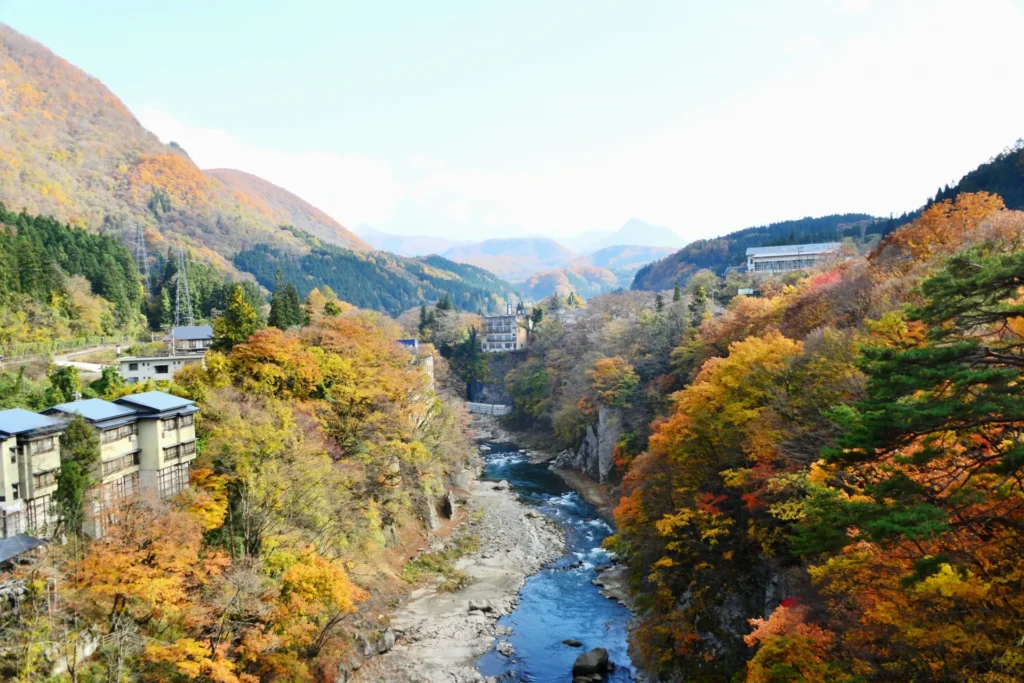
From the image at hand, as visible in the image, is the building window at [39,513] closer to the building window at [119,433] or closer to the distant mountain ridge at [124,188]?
the building window at [119,433]

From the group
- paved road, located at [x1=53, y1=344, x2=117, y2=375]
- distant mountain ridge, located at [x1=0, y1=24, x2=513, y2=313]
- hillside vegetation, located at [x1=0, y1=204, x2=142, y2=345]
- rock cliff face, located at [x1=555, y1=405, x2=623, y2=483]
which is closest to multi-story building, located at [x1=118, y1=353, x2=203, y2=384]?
paved road, located at [x1=53, y1=344, x2=117, y2=375]

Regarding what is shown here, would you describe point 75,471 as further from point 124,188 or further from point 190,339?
point 124,188

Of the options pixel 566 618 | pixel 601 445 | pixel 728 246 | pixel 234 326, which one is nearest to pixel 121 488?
pixel 234 326

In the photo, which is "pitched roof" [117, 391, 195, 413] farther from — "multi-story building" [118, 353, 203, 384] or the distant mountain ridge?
the distant mountain ridge

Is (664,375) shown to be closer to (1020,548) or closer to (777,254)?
(1020,548)

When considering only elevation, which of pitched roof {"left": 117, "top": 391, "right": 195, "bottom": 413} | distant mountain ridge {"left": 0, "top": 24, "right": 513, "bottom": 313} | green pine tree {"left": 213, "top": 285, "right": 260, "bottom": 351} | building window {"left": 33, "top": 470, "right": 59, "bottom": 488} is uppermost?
distant mountain ridge {"left": 0, "top": 24, "right": 513, "bottom": 313}

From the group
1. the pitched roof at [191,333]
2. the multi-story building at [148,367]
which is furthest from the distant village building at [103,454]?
the pitched roof at [191,333]

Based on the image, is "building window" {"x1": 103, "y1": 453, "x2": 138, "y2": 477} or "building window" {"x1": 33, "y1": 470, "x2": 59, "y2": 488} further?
"building window" {"x1": 103, "y1": 453, "x2": 138, "y2": 477}
